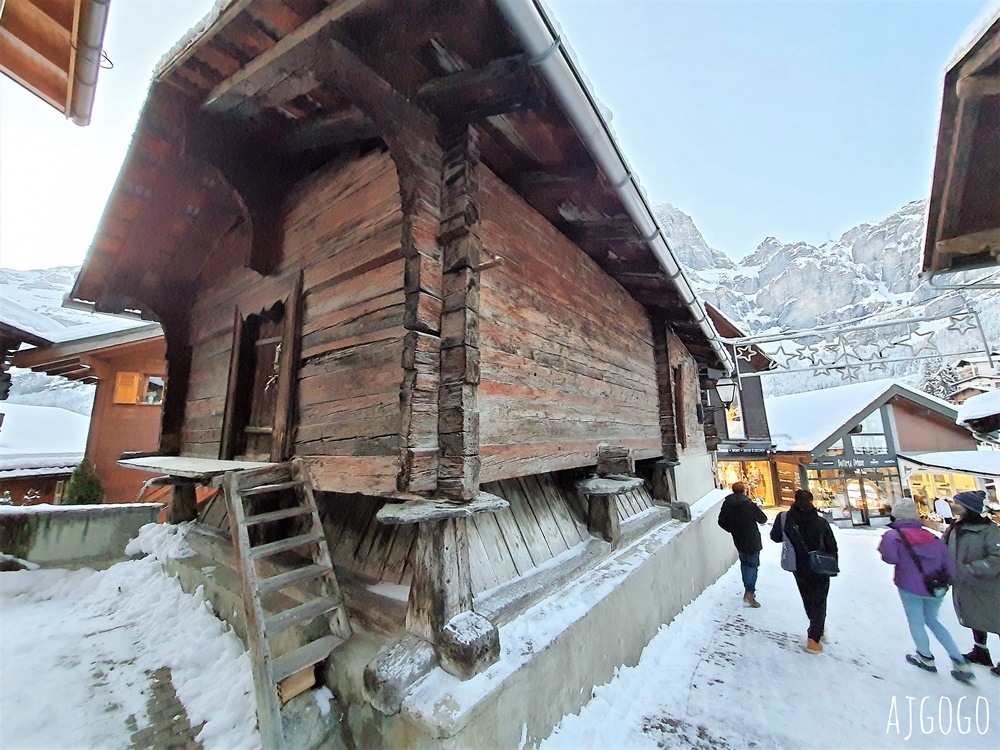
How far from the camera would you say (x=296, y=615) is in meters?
2.65

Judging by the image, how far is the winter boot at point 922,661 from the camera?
4.27m

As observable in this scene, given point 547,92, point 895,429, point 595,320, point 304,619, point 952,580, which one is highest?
point 547,92

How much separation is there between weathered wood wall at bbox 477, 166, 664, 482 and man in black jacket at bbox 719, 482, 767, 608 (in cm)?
216

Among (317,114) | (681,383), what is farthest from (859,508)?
(317,114)

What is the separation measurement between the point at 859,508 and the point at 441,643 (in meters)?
19.7

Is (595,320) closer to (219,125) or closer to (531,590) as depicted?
(531,590)

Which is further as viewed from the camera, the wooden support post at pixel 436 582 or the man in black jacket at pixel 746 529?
the man in black jacket at pixel 746 529

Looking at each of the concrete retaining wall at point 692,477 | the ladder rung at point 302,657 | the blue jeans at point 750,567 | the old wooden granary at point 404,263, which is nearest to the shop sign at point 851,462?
the concrete retaining wall at point 692,477

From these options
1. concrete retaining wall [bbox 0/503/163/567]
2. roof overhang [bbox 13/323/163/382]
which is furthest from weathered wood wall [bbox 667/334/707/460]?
roof overhang [bbox 13/323/163/382]

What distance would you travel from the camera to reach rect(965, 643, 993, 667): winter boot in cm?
421

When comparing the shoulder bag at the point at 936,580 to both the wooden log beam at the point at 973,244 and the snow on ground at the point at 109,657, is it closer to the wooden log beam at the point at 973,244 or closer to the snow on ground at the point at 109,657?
the wooden log beam at the point at 973,244

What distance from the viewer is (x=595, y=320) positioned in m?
5.11

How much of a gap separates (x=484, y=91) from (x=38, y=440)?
1912 cm

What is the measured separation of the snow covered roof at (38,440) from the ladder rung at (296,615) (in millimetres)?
12582
